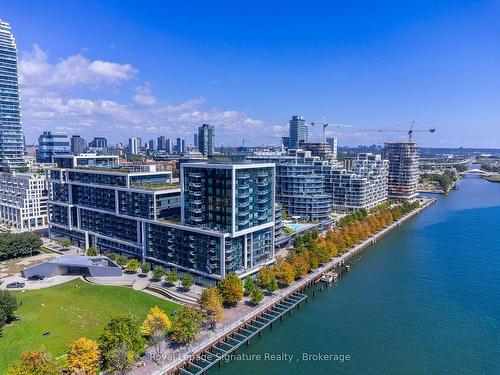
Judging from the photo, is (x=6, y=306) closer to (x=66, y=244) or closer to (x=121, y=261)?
(x=121, y=261)

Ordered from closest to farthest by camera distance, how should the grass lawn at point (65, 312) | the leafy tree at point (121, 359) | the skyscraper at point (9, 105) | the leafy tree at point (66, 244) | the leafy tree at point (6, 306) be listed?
1. the leafy tree at point (121, 359)
2. the grass lawn at point (65, 312)
3. the leafy tree at point (6, 306)
4. the leafy tree at point (66, 244)
5. the skyscraper at point (9, 105)

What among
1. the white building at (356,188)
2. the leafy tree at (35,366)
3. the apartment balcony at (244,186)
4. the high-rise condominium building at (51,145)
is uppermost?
the high-rise condominium building at (51,145)

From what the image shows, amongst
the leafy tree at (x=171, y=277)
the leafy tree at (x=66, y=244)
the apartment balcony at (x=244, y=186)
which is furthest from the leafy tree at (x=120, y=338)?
the leafy tree at (x=66, y=244)

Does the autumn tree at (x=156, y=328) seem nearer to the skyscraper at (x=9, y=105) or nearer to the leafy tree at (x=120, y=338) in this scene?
the leafy tree at (x=120, y=338)

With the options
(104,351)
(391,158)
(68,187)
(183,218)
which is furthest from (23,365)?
(391,158)

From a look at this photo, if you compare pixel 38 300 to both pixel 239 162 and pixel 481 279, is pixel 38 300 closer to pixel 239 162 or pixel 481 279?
pixel 239 162

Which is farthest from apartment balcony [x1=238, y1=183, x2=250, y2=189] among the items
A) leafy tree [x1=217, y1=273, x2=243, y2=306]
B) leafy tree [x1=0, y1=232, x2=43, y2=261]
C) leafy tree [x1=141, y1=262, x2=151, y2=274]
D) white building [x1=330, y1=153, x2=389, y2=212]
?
white building [x1=330, y1=153, x2=389, y2=212]
